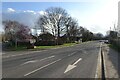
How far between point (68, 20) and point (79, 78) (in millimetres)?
83810

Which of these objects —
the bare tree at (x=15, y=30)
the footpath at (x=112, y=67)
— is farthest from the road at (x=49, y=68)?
the bare tree at (x=15, y=30)

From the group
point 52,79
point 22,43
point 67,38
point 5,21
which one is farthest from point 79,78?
point 67,38

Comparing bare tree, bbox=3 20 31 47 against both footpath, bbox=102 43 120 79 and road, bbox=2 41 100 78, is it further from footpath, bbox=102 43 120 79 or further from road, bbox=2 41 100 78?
footpath, bbox=102 43 120 79

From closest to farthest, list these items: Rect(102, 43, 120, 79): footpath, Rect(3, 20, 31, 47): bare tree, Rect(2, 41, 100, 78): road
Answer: Rect(102, 43, 120, 79): footpath, Rect(2, 41, 100, 78): road, Rect(3, 20, 31, 47): bare tree

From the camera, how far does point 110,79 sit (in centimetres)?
1147

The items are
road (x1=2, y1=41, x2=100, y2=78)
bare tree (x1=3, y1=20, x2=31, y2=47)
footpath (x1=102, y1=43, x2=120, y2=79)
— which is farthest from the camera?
bare tree (x1=3, y1=20, x2=31, y2=47)

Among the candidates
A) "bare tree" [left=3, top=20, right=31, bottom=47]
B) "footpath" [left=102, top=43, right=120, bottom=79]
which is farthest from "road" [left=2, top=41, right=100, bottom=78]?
"bare tree" [left=3, top=20, right=31, bottom=47]

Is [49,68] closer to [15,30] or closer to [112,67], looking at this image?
[112,67]

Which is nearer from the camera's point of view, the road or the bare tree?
the road

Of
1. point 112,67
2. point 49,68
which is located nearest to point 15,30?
point 49,68

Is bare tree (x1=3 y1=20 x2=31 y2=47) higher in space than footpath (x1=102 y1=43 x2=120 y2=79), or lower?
higher

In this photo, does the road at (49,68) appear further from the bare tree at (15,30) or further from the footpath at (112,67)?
the bare tree at (15,30)

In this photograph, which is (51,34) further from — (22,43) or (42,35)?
(22,43)

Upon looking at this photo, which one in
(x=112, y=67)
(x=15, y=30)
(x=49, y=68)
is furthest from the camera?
(x=15, y=30)
